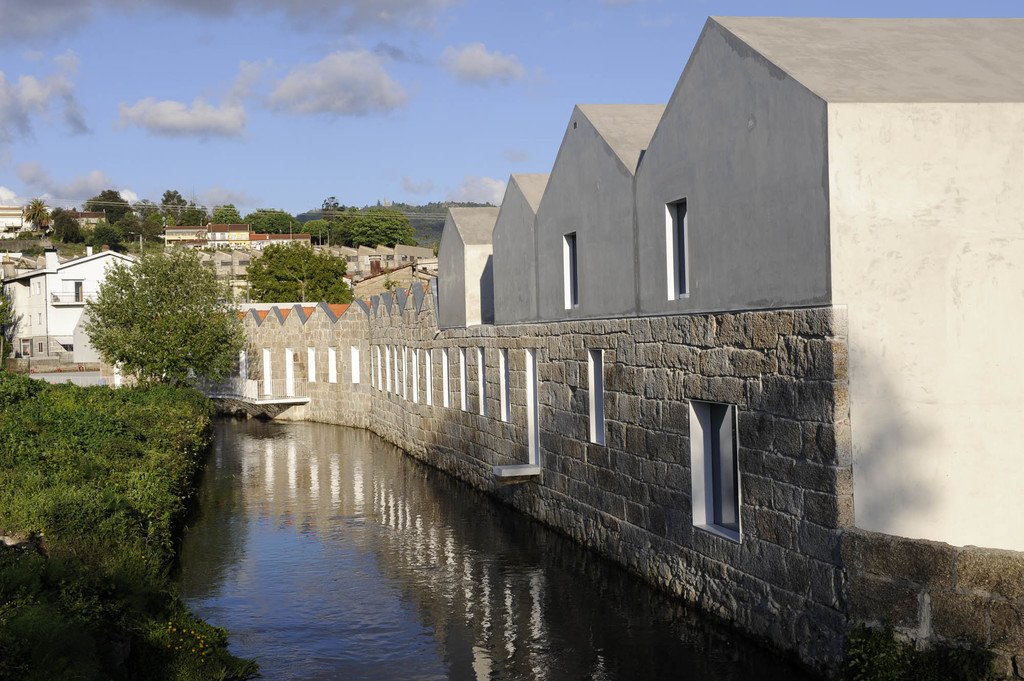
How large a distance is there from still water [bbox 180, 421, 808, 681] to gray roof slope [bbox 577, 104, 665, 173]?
504cm

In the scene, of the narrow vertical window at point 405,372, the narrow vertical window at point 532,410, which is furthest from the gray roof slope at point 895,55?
the narrow vertical window at point 405,372

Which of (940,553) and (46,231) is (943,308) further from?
(46,231)

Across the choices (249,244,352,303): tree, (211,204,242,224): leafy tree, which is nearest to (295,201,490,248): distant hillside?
(211,204,242,224): leafy tree

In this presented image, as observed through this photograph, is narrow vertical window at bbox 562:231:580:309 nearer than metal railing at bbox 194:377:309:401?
Yes

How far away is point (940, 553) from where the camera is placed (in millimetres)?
7258

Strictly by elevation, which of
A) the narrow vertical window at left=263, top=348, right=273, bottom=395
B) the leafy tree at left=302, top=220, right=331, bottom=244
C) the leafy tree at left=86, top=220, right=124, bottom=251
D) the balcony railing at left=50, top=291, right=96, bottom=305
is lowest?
the narrow vertical window at left=263, top=348, right=273, bottom=395

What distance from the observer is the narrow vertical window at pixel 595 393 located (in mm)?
14148

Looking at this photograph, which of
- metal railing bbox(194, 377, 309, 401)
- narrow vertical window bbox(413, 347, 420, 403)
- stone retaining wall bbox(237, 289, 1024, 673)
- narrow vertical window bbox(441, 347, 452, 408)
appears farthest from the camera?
metal railing bbox(194, 377, 309, 401)

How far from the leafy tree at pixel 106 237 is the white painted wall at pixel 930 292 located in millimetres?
119602

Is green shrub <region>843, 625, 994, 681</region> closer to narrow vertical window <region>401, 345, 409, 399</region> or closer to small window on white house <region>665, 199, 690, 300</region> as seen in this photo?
small window on white house <region>665, 199, 690, 300</region>

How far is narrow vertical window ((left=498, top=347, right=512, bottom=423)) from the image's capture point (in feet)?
60.3

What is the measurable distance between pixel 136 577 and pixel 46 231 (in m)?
136

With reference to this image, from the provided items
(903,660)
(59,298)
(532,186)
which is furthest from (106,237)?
(903,660)

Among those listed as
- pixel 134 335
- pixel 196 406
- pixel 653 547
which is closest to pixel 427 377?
pixel 196 406
